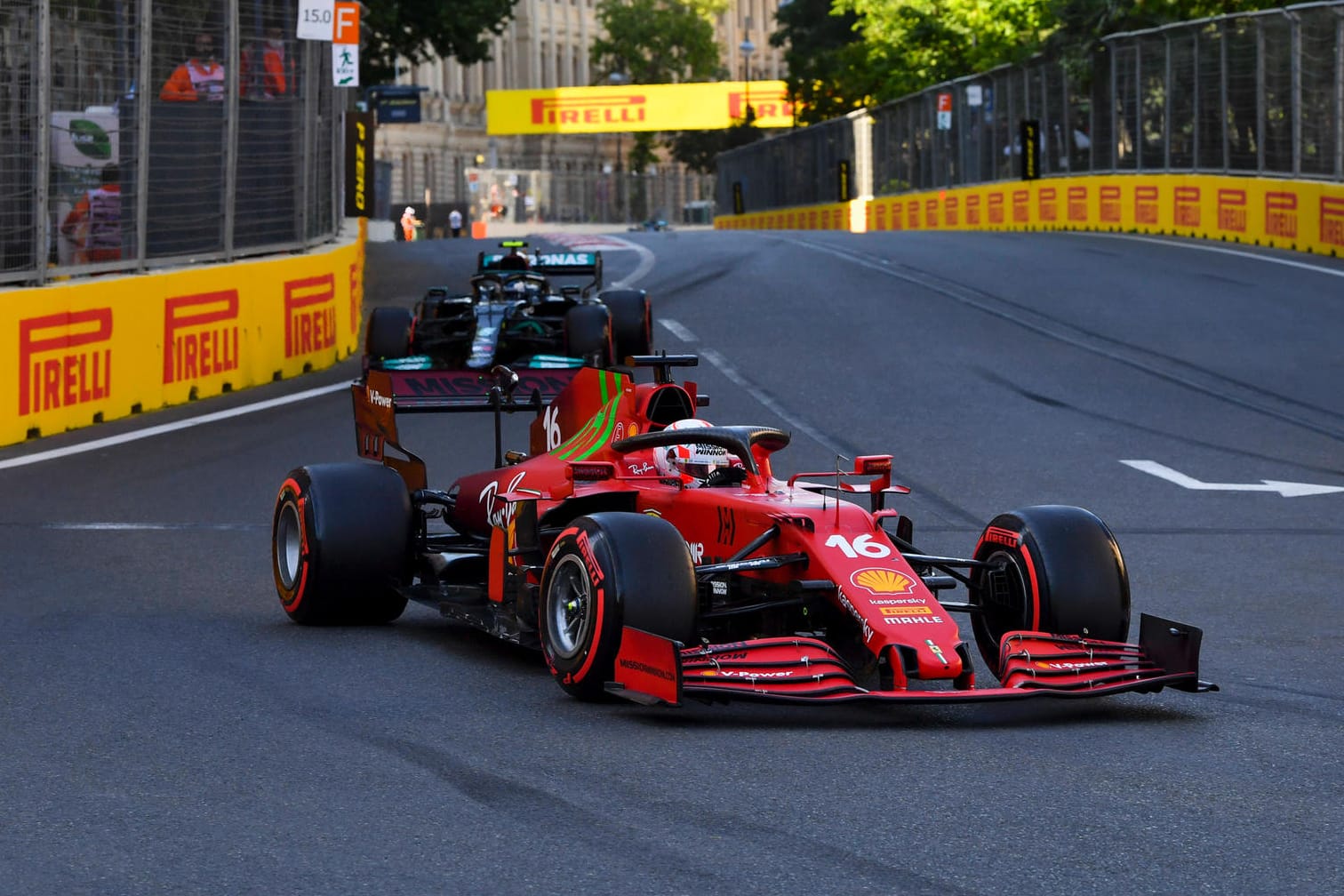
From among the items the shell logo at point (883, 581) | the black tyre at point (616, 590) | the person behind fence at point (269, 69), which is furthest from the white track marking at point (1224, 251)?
the black tyre at point (616, 590)

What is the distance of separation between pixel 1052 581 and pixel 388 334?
9.45 metres

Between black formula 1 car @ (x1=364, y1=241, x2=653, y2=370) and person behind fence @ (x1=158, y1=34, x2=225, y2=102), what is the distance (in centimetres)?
240

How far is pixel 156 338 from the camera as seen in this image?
639 inches

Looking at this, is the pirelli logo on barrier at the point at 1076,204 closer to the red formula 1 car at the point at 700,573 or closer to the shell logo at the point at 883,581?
the red formula 1 car at the point at 700,573

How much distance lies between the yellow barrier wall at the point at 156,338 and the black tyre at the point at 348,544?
637 cm

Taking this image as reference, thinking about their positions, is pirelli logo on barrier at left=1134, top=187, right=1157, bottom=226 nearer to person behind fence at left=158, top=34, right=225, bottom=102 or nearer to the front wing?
person behind fence at left=158, top=34, right=225, bottom=102

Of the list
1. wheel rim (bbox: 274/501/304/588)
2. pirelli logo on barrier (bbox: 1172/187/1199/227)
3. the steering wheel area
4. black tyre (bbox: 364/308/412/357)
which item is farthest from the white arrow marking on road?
pirelli logo on barrier (bbox: 1172/187/1199/227)

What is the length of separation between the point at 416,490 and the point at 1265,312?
1531 centimetres

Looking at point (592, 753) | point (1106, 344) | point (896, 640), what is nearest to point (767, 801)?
point (592, 753)

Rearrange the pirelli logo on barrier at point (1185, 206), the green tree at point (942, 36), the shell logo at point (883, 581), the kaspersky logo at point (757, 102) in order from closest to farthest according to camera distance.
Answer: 1. the shell logo at point (883, 581)
2. the pirelli logo on barrier at point (1185, 206)
3. the green tree at point (942, 36)
4. the kaspersky logo at point (757, 102)

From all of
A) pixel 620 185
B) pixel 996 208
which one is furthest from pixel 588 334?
pixel 620 185

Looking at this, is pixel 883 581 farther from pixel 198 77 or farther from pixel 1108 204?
pixel 1108 204

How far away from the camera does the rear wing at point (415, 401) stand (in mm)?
9383

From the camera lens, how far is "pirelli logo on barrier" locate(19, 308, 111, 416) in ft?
47.0
